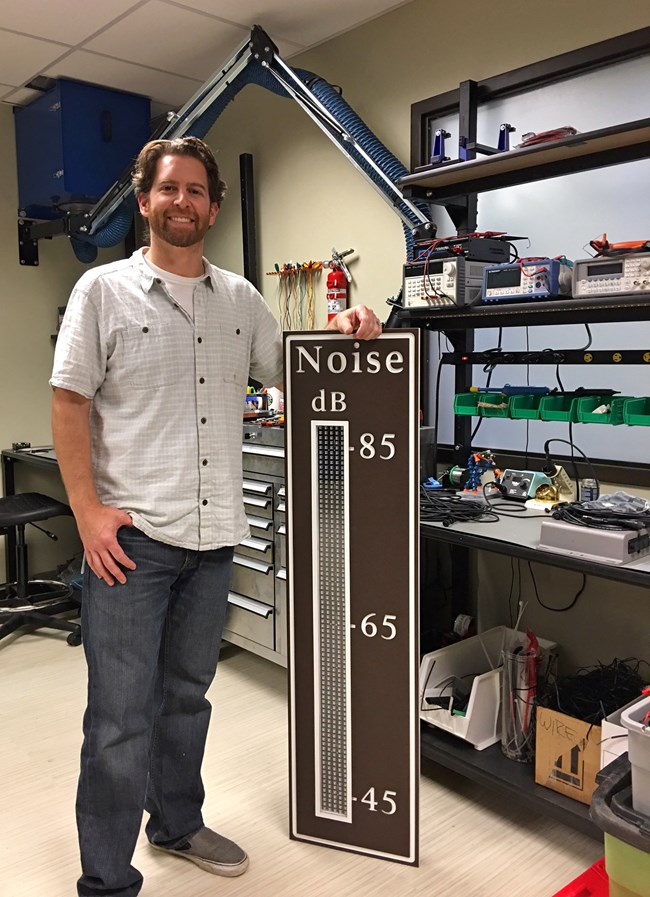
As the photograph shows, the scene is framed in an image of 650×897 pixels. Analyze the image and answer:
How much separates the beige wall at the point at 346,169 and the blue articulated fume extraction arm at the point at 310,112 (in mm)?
255

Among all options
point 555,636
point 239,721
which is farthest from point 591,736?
point 239,721

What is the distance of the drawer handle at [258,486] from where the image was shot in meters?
2.82

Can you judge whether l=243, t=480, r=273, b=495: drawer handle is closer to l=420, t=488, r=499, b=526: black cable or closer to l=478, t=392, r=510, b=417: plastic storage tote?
l=420, t=488, r=499, b=526: black cable

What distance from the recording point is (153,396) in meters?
1.63

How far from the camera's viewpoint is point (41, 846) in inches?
78.0

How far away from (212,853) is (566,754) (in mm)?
945

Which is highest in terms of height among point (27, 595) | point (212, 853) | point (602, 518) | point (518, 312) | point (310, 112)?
point (310, 112)

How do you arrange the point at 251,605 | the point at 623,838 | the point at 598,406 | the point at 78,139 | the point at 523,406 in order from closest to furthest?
the point at 623,838, the point at 598,406, the point at 523,406, the point at 251,605, the point at 78,139

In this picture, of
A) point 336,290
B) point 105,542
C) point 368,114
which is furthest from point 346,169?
point 105,542

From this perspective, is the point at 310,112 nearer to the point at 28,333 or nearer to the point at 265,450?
the point at 265,450

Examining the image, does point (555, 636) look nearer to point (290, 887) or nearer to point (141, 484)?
point (290, 887)

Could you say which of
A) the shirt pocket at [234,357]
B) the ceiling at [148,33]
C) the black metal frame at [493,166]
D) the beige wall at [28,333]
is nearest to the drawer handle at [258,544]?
the black metal frame at [493,166]

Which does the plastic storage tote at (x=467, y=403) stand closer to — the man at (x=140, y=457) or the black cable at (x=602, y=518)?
the black cable at (x=602, y=518)

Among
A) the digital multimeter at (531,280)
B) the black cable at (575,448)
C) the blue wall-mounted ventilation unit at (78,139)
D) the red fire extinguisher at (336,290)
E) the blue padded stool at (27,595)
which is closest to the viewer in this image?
the digital multimeter at (531,280)
